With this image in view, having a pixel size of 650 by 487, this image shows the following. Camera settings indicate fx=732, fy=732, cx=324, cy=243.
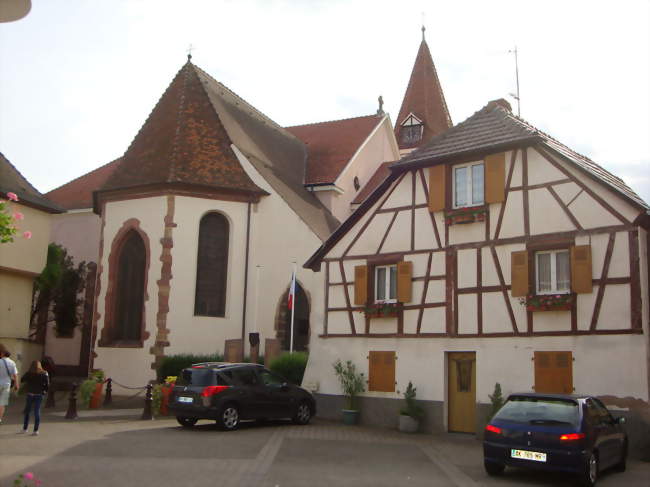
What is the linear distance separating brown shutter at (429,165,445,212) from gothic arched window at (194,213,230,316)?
9960mm

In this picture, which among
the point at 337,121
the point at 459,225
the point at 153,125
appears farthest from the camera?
the point at 337,121

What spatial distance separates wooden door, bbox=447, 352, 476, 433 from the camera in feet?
54.0

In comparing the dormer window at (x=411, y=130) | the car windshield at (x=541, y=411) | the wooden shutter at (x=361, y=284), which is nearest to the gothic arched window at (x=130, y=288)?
the wooden shutter at (x=361, y=284)

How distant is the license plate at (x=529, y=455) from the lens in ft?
33.0

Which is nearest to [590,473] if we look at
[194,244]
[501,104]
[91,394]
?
[501,104]

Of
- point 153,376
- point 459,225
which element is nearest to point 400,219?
point 459,225

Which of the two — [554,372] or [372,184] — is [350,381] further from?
[372,184]

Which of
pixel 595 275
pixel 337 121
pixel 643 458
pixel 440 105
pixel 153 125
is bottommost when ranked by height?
pixel 643 458

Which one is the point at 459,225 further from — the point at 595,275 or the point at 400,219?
the point at 595,275

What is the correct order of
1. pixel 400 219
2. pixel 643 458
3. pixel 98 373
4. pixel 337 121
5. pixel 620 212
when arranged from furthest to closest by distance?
1. pixel 337 121
2. pixel 98 373
3. pixel 400 219
4. pixel 620 212
5. pixel 643 458

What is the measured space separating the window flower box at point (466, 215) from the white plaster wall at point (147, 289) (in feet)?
36.4

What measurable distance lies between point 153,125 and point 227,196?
4487 mm

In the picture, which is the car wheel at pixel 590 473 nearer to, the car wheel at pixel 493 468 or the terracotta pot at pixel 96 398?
the car wheel at pixel 493 468

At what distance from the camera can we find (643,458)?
13.4 m
